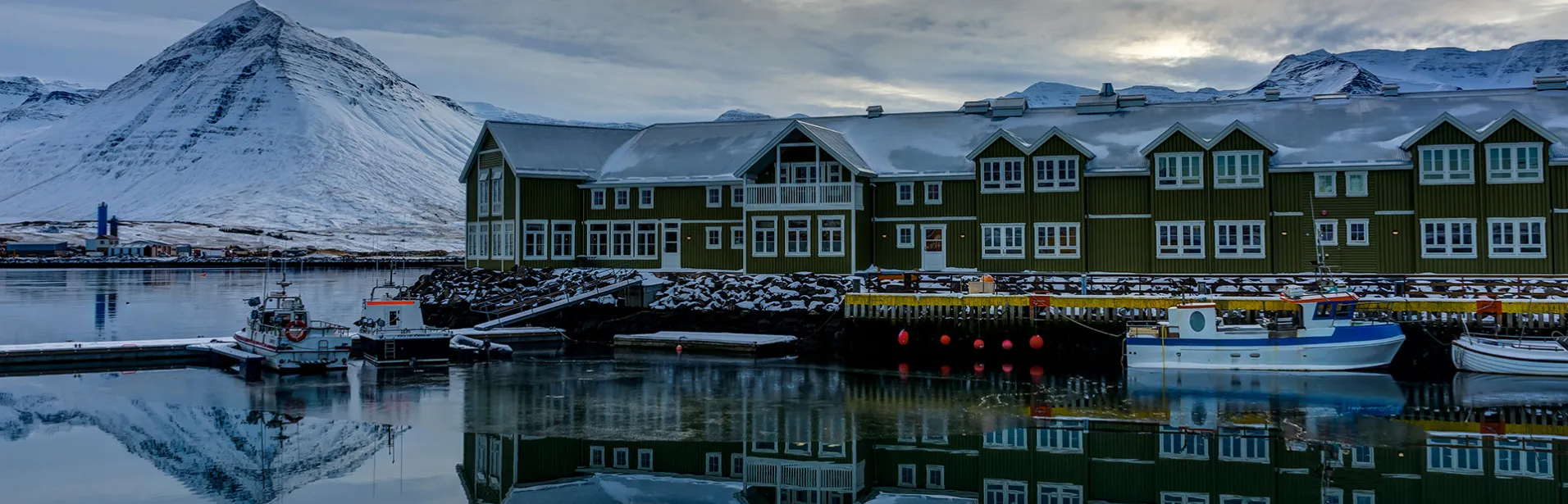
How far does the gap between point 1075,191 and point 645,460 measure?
2625 centimetres

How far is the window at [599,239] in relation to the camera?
4916 cm

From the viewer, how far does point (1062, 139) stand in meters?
41.7

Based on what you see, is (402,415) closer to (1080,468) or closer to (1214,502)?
(1080,468)

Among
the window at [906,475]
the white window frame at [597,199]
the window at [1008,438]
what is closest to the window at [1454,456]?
the window at [1008,438]

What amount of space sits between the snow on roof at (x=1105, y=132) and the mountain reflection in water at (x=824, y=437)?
46.6ft

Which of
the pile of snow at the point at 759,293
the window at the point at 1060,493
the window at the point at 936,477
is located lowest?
the window at the point at 1060,493

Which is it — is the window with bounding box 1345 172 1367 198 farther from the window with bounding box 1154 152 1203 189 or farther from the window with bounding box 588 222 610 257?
the window with bounding box 588 222 610 257

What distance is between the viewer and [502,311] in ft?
142

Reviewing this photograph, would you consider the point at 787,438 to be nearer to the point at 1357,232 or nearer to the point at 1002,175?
the point at 1002,175

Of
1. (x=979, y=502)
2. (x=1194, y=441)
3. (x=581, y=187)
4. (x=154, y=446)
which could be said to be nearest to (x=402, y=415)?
(x=154, y=446)

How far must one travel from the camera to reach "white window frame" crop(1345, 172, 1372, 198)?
3956cm

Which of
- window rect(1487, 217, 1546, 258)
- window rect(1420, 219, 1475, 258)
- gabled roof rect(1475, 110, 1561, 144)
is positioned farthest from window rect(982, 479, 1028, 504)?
gabled roof rect(1475, 110, 1561, 144)

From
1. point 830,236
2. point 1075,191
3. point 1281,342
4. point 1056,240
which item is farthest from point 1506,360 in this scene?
point 830,236

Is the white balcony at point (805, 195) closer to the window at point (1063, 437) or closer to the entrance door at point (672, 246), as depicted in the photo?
the entrance door at point (672, 246)
